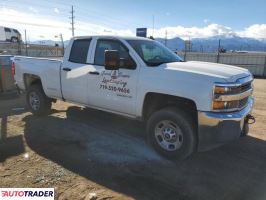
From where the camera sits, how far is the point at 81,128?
249 inches

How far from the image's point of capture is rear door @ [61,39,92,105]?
5.94 m

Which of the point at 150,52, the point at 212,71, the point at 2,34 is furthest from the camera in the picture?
the point at 2,34

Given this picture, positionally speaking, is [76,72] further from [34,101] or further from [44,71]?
[34,101]

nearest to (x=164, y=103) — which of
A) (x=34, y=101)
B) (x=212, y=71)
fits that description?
(x=212, y=71)

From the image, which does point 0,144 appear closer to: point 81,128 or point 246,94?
point 81,128

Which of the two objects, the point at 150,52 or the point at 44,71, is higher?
the point at 150,52

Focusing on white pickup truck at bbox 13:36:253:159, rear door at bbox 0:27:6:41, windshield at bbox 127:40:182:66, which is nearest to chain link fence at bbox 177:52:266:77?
windshield at bbox 127:40:182:66

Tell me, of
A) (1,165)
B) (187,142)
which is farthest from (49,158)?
(187,142)

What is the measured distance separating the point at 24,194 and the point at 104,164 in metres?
1.28

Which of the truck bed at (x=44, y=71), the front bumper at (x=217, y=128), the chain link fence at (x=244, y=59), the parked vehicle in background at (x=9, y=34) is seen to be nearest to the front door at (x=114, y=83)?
the truck bed at (x=44, y=71)

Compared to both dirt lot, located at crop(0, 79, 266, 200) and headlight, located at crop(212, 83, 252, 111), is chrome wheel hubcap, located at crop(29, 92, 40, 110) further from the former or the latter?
headlight, located at crop(212, 83, 252, 111)

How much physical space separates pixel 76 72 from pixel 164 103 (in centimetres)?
216

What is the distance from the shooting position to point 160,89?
15.2 ft

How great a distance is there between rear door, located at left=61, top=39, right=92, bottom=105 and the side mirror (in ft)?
3.15
